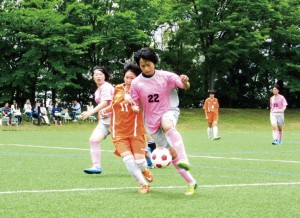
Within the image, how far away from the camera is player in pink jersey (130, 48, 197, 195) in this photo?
7.03 m

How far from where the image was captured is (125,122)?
780 centimetres

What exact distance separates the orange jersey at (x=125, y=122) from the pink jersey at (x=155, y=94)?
47 centimetres

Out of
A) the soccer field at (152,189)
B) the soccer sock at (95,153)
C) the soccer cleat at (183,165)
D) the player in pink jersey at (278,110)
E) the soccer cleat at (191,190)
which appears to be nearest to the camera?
the soccer field at (152,189)

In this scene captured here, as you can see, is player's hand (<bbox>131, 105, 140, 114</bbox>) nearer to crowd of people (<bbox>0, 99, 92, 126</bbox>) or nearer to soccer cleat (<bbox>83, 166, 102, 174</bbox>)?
soccer cleat (<bbox>83, 166, 102, 174</bbox>)

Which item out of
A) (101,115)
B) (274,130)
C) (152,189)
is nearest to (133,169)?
(152,189)

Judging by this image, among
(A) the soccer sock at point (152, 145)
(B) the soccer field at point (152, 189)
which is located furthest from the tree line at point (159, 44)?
(A) the soccer sock at point (152, 145)

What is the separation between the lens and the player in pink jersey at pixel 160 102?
23.1 ft

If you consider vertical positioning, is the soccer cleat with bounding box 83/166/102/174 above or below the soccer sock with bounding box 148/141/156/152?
below

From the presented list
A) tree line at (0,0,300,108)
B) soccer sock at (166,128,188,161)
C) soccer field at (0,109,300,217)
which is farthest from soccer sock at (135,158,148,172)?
tree line at (0,0,300,108)

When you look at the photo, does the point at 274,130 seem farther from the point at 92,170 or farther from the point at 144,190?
the point at 144,190

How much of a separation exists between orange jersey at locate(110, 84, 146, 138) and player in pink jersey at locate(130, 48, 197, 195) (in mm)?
451

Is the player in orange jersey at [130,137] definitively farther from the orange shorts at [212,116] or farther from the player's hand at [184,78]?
the orange shorts at [212,116]

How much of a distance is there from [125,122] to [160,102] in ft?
2.69

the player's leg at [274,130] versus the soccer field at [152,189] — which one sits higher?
the soccer field at [152,189]
